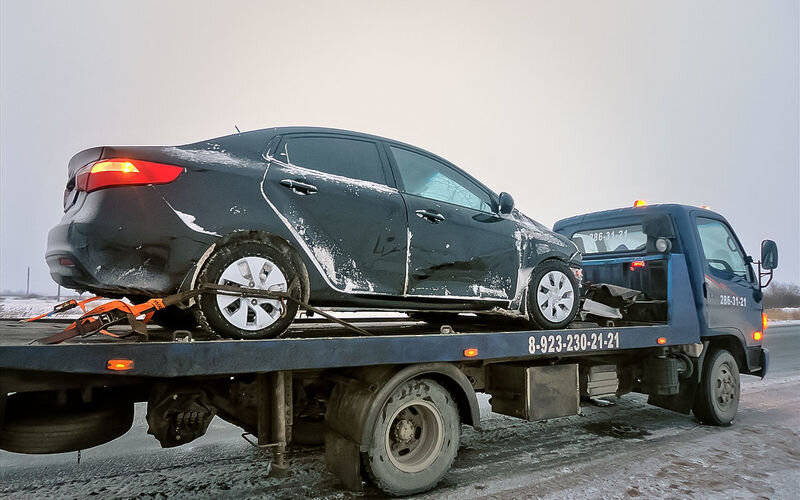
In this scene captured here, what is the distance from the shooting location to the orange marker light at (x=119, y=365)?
8.17 ft

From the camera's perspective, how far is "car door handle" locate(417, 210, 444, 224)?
12.7 feet

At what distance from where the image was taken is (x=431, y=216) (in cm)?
394

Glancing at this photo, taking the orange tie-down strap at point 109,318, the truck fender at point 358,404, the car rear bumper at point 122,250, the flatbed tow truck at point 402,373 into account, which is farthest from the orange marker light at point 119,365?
the truck fender at point 358,404

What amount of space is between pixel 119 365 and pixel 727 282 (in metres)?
Result: 6.16

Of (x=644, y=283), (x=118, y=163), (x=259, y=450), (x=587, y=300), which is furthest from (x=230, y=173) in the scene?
(x=644, y=283)

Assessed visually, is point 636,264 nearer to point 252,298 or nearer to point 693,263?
point 693,263

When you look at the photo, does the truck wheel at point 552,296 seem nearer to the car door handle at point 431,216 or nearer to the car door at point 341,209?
the car door handle at point 431,216

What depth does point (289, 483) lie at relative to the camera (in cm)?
365

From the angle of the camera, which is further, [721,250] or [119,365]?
[721,250]

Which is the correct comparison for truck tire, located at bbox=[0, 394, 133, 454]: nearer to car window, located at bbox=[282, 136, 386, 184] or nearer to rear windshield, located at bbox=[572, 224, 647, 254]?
car window, located at bbox=[282, 136, 386, 184]

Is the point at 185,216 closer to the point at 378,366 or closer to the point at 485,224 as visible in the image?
the point at 378,366

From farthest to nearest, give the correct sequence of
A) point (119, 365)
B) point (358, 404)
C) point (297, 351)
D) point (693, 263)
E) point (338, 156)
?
point (693, 263) → point (338, 156) → point (358, 404) → point (297, 351) → point (119, 365)

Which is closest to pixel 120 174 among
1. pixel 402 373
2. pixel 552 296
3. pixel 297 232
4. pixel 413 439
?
pixel 297 232

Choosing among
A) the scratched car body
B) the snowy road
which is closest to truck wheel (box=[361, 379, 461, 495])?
the snowy road
